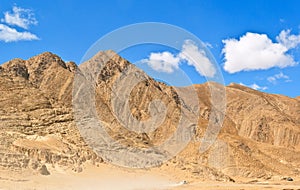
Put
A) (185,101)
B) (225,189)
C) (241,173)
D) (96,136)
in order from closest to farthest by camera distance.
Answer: (225,189), (96,136), (241,173), (185,101)

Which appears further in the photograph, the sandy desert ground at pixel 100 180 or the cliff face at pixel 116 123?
the cliff face at pixel 116 123

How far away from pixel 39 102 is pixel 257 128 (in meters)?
101

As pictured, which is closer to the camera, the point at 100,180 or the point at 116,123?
the point at 100,180

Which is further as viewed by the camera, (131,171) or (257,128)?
(257,128)

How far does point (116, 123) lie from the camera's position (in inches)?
Result: 2520

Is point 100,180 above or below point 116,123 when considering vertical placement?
below

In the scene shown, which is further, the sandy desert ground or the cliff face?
the cliff face

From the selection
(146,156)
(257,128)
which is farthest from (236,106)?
(146,156)

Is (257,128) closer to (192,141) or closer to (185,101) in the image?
(185,101)

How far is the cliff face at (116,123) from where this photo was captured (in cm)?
4178

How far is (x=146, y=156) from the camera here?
48.9 m

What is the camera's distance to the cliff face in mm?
41781

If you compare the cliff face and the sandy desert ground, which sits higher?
the cliff face

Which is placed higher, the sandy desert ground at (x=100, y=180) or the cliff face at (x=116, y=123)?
the cliff face at (x=116, y=123)
